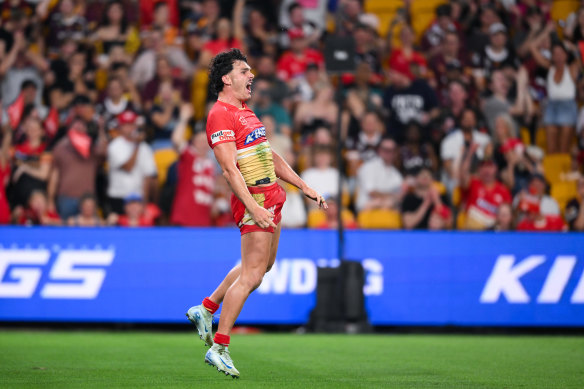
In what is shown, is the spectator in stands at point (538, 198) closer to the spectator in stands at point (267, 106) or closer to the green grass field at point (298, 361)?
the green grass field at point (298, 361)

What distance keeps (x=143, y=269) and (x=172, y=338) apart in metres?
1.47

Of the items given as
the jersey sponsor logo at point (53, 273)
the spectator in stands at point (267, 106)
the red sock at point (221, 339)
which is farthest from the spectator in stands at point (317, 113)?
the red sock at point (221, 339)

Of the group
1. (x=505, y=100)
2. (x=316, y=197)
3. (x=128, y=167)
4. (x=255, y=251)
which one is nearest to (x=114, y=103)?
(x=128, y=167)

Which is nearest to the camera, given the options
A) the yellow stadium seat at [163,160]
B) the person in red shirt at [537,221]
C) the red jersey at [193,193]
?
the person in red shirt at [537,221]

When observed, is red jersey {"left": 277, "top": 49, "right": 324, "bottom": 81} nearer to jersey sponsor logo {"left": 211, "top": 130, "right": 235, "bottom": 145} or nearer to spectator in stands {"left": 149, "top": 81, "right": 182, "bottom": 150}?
spectator in stands {"left": 149, "top": 81, "right": 182, "bottom": 150}

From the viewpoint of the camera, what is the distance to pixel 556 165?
14961 millimetres

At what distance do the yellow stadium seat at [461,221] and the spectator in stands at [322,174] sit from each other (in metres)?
1.94

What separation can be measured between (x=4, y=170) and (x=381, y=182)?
5598 mm

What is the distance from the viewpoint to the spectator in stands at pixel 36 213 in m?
12.5

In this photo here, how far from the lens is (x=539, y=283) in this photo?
1175cm

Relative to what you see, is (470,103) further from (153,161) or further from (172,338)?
(172,338)

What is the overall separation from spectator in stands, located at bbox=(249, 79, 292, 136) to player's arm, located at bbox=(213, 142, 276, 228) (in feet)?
25.1

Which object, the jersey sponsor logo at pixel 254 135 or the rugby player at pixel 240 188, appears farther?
the jersey sponsor logo at pixel 254 135

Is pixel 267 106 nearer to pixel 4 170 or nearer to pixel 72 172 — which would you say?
pixel 72 172
